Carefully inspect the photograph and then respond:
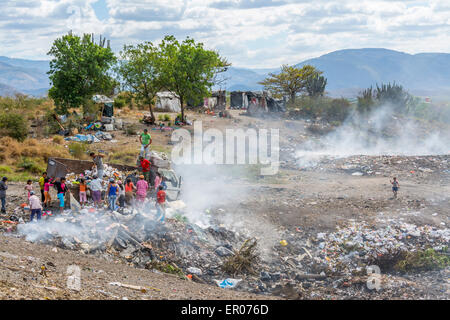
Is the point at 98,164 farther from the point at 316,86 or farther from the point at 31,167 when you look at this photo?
the point at 316,86

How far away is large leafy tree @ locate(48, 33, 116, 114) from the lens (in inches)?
794

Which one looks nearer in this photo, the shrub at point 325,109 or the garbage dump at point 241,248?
the garbage dump at point 241,248

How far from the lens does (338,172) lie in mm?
16062

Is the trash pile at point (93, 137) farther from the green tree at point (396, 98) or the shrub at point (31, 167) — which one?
the green tree at point (396, 98)

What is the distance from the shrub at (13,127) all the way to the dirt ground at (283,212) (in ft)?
10.0

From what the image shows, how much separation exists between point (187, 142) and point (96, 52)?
630 cm

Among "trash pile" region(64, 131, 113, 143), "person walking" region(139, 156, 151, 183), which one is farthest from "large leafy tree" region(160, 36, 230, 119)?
"person walking" region(139, 156, 151, 183)

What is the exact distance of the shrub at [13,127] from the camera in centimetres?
1706

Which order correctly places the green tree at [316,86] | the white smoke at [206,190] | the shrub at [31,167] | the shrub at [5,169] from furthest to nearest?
the green tree at [316,86] < the shrub at [31,167] < the shrub at [5,169] < the white smoke at [206,190]

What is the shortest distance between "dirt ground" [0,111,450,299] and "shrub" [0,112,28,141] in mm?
3055

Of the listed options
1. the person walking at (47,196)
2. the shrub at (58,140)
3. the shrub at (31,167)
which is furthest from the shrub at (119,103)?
the person walking at (47,196)

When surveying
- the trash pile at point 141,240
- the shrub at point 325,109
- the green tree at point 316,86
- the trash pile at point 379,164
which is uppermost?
the green tree at point 316,86

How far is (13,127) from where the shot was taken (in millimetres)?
17172
